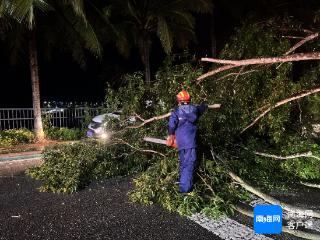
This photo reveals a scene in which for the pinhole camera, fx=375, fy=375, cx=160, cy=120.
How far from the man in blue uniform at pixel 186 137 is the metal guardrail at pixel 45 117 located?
894 cm

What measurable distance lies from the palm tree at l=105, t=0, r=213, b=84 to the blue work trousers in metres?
8.83

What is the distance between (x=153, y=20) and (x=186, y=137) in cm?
1169

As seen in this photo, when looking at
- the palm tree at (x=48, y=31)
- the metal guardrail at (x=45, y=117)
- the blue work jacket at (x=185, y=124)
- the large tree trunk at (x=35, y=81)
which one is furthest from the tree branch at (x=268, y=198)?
the large tree trunk at (x=35, y=81)

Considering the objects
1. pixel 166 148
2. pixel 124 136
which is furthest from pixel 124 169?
pixel 166 148

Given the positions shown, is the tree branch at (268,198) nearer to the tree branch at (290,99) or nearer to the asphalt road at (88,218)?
the asphalt road at (88,218)

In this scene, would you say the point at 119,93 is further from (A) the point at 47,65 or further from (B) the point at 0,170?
(A) the point at 47,65

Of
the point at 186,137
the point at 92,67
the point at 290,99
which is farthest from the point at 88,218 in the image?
the point at 92,67

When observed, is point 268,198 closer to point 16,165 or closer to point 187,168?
point 187,168

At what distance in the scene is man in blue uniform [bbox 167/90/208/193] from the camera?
581 cm

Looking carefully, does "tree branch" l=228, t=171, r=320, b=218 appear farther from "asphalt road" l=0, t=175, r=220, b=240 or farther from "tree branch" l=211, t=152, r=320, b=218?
"asphalt road" l=0, t=175, r=220, b=240

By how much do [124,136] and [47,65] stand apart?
62.0 ft

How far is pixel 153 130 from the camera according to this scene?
7.66m

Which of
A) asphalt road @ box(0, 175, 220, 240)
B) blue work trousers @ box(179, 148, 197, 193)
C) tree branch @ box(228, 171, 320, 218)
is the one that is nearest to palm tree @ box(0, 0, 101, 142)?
asphalt road @ box(0, 175, 220, 240)

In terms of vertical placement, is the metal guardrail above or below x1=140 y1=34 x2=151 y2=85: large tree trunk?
below
